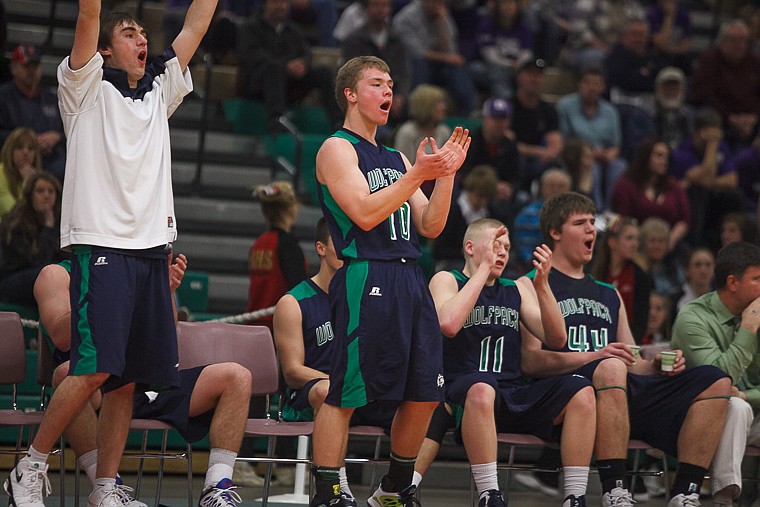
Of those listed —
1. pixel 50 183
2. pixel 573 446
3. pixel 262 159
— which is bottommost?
pixel 573 446

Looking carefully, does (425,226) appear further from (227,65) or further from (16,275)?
(227,65)

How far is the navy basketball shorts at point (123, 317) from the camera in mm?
4422

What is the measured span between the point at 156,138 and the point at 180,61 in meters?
0.42

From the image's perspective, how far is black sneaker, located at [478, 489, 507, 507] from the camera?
16.3ft

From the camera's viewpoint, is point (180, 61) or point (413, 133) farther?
point (413, 133)

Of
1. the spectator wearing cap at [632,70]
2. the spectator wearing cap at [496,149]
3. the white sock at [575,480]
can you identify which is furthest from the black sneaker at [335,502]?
the spectator wearing cap at [632,70]

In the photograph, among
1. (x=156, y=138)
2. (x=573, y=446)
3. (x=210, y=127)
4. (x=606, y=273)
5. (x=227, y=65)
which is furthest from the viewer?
(x=227, y=65)

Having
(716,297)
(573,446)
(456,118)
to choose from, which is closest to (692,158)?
(456,118)

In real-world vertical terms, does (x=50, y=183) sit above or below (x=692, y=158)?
below

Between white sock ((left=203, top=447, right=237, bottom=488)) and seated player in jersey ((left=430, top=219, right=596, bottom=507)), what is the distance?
3.40 feet

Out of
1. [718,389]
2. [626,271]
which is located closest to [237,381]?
[718,389]

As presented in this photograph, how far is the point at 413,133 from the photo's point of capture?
8.77 metres

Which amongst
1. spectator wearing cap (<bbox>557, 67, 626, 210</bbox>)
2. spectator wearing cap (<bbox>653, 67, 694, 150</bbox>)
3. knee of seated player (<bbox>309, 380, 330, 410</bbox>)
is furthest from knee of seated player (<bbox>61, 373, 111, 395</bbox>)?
spectator wearing cap (<bbox>653, 67, 694, 150</bbox>)

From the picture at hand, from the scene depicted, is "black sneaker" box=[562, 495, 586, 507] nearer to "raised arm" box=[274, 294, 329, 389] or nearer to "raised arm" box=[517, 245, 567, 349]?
"raised arm" box=[517, 245, 567, 349]
